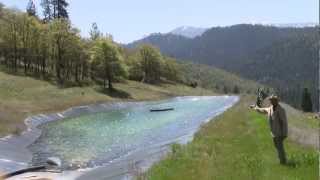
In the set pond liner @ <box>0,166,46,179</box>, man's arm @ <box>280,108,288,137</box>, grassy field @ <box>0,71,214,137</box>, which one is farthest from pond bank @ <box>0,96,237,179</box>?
man's arm @ <box>280,108,288,137</box>

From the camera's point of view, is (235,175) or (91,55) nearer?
(235,175)

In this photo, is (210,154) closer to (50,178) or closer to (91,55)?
(50,178)

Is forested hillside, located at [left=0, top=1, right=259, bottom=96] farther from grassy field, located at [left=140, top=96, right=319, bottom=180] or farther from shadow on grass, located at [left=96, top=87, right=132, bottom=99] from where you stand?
grassy field, located at [left=140, top=96, right=319, bottom=180]

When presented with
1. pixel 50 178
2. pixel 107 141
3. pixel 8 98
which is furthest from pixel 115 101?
pixel 50 178

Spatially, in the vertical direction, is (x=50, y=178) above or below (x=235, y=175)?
below

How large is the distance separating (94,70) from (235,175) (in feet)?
451

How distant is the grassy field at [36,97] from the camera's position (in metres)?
73.6

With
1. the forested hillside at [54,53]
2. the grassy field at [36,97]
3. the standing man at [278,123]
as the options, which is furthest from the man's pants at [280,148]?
the forested hillside at [54,53]

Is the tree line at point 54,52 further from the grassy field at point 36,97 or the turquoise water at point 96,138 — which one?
the turquoise water at point 96,138

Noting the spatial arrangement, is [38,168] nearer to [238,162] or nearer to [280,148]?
[238,162]

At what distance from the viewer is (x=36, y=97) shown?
10138cm

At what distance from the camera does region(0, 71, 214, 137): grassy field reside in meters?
73.6

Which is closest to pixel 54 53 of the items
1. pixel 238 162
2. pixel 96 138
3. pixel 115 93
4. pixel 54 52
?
pixel 54 52

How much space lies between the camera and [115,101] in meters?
125
